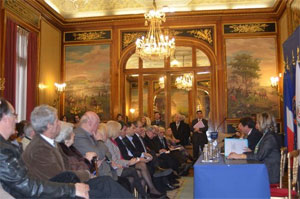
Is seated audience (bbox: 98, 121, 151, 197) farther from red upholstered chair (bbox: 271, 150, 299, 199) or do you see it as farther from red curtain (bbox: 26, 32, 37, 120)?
red curtain (bbox: 26, 32, 37, 120)

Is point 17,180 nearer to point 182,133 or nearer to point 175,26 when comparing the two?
point 182,133

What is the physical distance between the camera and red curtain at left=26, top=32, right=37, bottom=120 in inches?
381

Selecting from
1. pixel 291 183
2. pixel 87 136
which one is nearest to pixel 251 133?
pixel 291 183

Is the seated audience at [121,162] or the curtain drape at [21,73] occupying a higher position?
the curtain drape at [21,73]

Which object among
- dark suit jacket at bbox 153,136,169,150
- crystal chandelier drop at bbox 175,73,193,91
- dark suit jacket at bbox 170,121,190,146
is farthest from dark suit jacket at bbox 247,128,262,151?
crystal chandelier drop at bbox 175,73,193,91

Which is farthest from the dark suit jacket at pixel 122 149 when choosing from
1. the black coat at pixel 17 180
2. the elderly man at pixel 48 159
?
the black coat at pixel 17 180

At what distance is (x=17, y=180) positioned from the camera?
226 cm

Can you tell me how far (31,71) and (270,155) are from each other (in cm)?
753

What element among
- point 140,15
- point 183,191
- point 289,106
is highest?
point 140,15

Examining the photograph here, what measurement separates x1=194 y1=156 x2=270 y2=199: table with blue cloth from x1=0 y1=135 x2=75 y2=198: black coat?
167 centimetres

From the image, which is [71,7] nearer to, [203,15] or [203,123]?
[203,15]

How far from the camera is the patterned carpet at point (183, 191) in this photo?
6.21 meters

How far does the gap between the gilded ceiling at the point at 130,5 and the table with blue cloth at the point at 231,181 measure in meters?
8.34

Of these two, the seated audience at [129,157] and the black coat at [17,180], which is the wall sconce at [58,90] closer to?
the seated audience at [129,157]
